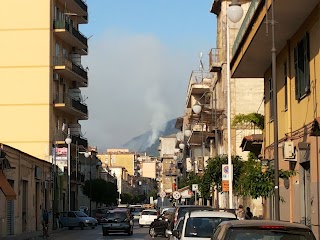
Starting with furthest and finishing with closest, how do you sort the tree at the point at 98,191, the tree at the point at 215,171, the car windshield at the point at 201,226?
the tree at the point at 98,191, the tree at the point at 215,171, the car windshield at the point at 201,226

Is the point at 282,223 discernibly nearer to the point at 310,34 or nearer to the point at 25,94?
the point at 310,34

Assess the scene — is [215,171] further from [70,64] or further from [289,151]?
[70,64]

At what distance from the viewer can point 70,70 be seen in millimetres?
71688

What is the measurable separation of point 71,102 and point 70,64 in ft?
13.7

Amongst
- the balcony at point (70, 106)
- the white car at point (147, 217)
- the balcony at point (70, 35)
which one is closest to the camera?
the white car at point (147, 217)

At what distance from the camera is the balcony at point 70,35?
69.4 meters

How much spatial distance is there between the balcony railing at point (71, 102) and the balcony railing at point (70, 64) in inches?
113

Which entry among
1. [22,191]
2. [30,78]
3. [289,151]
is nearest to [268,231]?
[289,151]

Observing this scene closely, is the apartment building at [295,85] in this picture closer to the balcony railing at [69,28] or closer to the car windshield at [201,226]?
the car windshield at [201,226]

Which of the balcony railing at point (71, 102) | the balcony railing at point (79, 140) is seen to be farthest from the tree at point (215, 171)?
the balcony railing at point (79, 140)

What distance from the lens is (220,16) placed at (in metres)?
58.9

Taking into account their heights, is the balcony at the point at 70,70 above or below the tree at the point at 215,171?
above

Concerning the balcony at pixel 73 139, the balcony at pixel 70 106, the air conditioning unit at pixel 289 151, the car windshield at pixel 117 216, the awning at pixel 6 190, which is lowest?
the car windshield at pixel 117 216

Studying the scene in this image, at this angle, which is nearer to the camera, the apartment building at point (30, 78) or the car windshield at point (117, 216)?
the car windshield at point (117, 216)
